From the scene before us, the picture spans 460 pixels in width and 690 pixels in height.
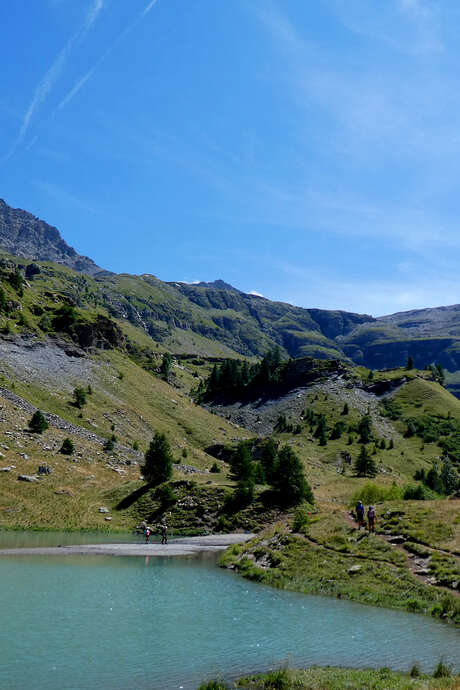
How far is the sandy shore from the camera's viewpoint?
162ft

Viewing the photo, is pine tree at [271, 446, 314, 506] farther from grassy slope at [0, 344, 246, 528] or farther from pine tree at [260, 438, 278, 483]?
grassy slope at [0, 344, 246, 528]

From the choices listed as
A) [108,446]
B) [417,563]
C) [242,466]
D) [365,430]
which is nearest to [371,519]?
[417,563]

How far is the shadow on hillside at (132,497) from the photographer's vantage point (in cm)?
7712

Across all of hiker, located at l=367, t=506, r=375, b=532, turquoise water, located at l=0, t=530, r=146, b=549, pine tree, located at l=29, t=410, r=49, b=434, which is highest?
pine tree, located at l=29, t=410, r=49, b=434

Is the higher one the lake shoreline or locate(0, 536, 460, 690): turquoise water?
locate(0, 536, 460, 690): turquoise water

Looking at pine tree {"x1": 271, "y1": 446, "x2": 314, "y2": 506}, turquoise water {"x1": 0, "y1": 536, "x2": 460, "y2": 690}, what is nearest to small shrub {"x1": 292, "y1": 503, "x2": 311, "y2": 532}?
turquoise water {"x1": 0, "y1": 536, "x2": 460, "y2": 690}

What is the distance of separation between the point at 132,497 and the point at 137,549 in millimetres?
25207

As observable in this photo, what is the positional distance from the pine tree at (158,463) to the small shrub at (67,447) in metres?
15.5

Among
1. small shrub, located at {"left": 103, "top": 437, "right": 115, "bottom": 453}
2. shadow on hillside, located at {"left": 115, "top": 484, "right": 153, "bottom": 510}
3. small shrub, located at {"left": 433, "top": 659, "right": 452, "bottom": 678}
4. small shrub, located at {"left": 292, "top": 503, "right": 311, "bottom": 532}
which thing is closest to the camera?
small shrub, located at {"left": 433, "top": 659, "right": 452, "bottom": 678}

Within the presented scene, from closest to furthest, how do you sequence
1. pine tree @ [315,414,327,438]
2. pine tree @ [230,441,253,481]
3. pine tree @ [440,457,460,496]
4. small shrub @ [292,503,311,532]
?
1. small shrub @ [292,503,311,532]
2. pine tree @ [230,441,253,481]
3. pine tree @ [440,457,460,496]
4. pine tree @ [315,414,327,438]

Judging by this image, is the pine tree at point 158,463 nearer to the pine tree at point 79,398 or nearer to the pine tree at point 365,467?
the pine tree at point 79,398

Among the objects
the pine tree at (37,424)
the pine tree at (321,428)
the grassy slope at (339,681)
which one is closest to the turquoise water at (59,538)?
the pine tree at (37,424)

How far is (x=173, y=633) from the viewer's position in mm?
24688

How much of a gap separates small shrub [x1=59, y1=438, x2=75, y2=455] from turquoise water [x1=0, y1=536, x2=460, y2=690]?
166ft
